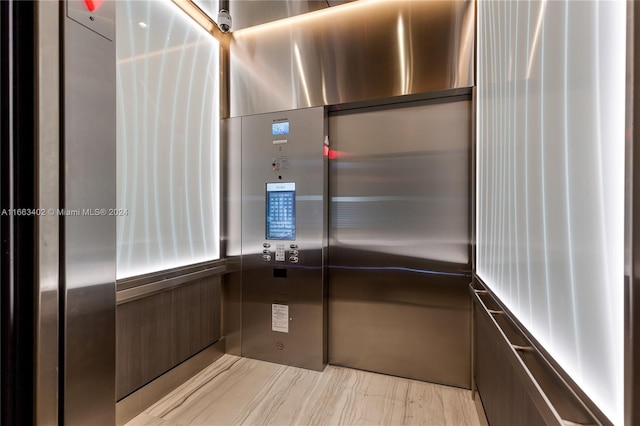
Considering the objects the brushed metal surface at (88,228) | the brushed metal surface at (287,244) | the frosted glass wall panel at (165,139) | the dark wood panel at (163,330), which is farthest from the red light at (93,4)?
the brushed metal surface at (287,244)

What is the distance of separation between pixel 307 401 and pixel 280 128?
2035mm

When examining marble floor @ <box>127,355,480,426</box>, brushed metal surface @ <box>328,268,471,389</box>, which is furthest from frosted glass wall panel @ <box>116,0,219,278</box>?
brushed metal surface @ <box>328,268,471,389</box>

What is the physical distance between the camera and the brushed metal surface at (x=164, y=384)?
5.65ft

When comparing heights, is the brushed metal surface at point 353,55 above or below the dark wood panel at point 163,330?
above

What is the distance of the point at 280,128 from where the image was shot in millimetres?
2467

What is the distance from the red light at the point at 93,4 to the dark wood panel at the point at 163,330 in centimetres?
159

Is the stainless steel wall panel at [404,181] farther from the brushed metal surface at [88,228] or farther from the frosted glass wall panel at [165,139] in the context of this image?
the brushed metal surface at [88,228]

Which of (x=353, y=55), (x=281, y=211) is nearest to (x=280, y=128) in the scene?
(x=281, y=211)

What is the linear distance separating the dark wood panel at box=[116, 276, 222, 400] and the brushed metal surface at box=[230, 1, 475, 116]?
163 cm

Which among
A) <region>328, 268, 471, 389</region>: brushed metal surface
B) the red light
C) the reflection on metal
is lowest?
<region>328, 268, 471, 389</region>: brushed metal surface

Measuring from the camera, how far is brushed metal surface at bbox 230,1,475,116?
202 cm

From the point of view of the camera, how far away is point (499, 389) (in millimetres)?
1281

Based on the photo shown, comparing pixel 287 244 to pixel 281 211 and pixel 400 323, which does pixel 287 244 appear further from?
pixel 400 323

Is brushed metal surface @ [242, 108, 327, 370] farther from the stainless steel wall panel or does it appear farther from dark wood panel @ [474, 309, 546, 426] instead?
dark wood panel @ [474, 309, 546, 426]
